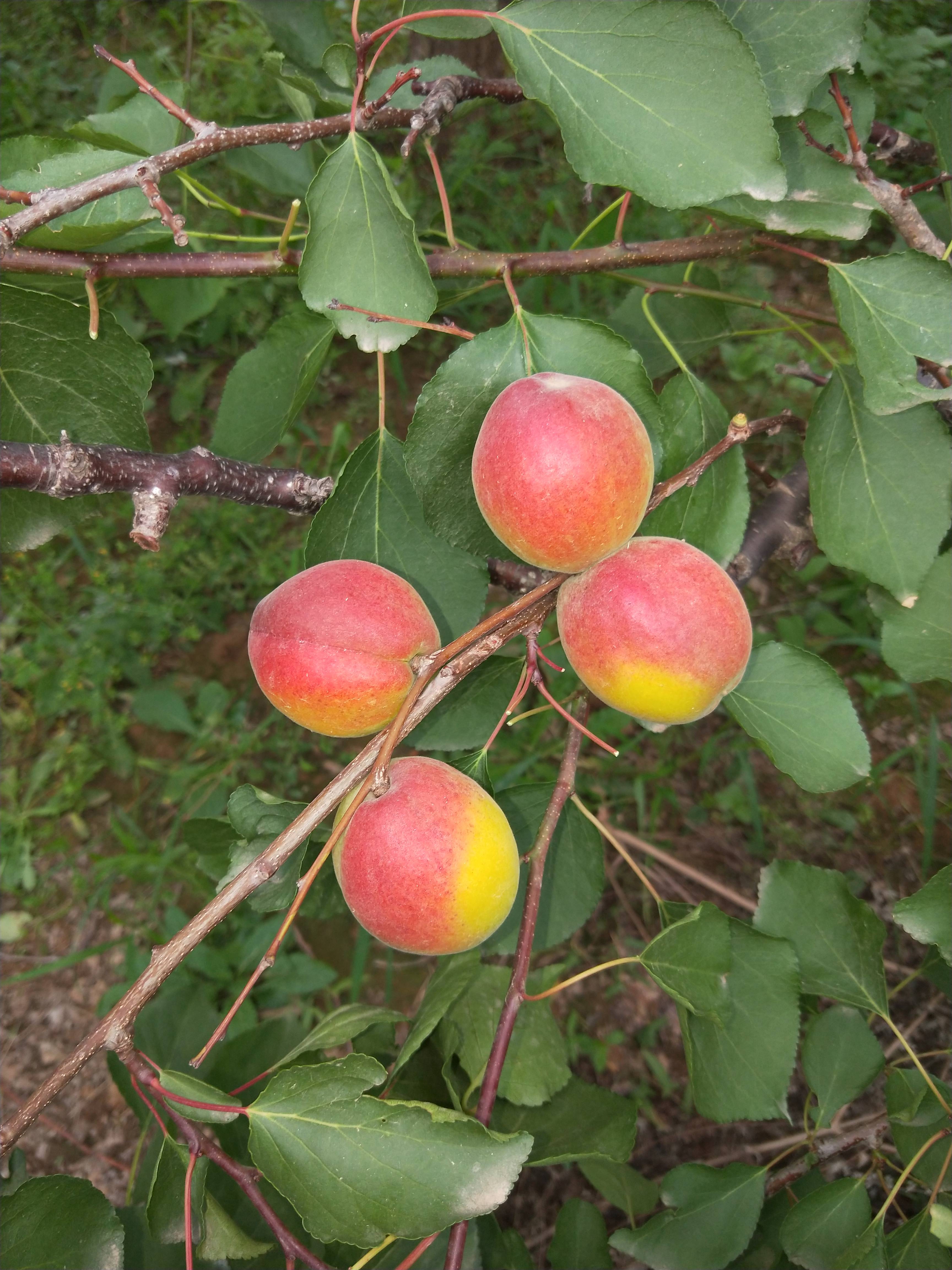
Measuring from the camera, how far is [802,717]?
1.53 meters

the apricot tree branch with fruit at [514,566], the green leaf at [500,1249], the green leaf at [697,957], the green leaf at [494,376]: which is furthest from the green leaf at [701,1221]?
the green leaf at [494,376]

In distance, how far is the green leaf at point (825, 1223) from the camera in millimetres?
1569

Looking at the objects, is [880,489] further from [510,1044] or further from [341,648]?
[510,1044]

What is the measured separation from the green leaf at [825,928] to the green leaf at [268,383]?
1.37m

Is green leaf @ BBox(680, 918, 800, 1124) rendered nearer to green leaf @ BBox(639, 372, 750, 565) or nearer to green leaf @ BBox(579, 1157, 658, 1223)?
green leaf @ BBox(579, 1157, 658, 1223)

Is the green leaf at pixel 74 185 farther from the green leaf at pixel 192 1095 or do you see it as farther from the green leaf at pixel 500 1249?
the green leaf at pixel 500 1249

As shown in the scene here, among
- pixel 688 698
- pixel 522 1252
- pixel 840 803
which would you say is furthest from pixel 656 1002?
pixel 688 698

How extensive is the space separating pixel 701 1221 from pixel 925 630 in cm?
119

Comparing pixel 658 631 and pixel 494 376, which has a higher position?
pixel 494 376

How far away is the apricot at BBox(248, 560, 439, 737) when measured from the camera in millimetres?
1269

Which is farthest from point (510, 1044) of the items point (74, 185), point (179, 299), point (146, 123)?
point (179, 299)

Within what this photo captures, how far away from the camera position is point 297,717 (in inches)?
52.7

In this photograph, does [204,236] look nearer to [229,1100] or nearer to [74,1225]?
[229,1100]

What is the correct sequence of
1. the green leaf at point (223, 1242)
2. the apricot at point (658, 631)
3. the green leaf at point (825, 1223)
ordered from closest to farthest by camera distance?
the apricot at point (658, 631) < the green leaf at point (223, 1242) < the green leaf at point (825, 1223)
